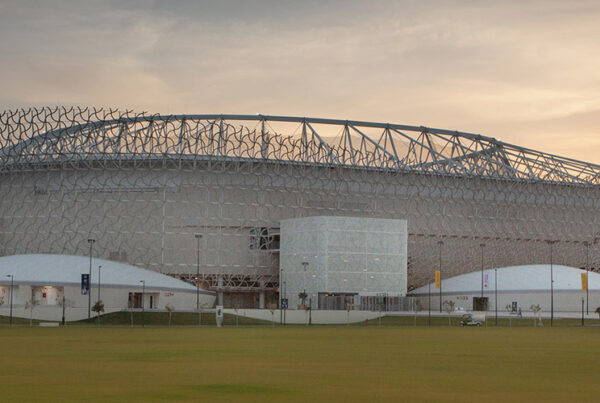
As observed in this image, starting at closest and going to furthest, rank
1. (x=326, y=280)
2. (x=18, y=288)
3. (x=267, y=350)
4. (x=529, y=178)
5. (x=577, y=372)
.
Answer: (x=577, y=372) < (x=267, y=350) < (x=18, y=288) < (x=326, y=280) < (x=529, y=178)

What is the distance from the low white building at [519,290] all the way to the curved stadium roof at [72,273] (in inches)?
1253

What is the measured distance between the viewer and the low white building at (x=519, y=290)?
119062mm

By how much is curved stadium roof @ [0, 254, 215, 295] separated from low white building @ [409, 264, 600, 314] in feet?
104

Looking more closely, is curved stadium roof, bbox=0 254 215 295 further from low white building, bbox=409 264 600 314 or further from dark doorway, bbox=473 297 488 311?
dark doorway, bbox=473 297 488 311

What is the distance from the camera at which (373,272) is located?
397 ft

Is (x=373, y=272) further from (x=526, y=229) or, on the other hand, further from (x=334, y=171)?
(x=526, y=229)

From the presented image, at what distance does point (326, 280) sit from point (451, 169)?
37.9 m

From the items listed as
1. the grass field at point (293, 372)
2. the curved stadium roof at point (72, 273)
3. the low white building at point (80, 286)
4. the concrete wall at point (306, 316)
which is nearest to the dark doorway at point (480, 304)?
the concrete wall at point (306, 316)

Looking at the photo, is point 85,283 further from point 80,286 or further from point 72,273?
point 72,273

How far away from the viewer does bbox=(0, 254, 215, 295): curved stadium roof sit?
361 ft

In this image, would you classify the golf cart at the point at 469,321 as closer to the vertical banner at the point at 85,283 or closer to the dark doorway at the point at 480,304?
the dark doorway at the point at 480,304

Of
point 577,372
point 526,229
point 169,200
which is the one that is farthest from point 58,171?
point 577,372

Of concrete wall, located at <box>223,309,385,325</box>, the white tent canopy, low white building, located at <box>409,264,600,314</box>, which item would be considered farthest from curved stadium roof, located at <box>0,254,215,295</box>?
the white tent canopy

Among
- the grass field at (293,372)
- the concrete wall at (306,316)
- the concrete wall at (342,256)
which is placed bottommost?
the concrete wall at (306,316)
